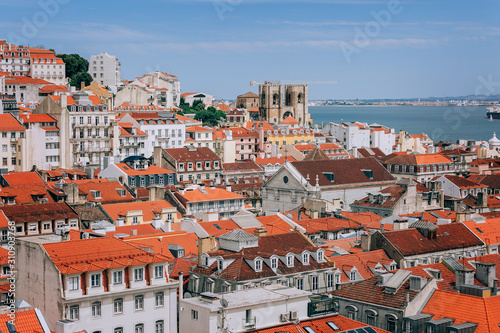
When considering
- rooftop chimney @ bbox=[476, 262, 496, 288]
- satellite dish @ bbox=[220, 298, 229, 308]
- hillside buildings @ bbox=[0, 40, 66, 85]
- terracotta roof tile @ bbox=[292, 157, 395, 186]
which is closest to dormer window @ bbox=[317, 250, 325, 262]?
rooftop chimney @ bbox=[476, 262, 496, 288]

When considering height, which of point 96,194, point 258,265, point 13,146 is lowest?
point 96,194

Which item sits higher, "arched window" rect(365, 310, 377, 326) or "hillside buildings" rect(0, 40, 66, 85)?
"hillside buildings" rect(0, 40, 66, 85)

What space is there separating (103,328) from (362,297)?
987 cm

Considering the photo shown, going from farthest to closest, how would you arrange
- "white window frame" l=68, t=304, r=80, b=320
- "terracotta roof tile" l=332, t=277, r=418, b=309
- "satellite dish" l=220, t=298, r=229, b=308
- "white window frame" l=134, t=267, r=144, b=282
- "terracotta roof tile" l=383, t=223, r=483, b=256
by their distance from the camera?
"terracotta roof tile" l=383, t=223, r=483, b=256 → "white window frame" l=134, t=267, r=144, b=282 → "terracotta roof tile" l=332, t=277, r=418, b=309 → "white window frame" l=68, t=304, r=80, b=320 → "satellite dish" l=220, t=298, r=229, b=308

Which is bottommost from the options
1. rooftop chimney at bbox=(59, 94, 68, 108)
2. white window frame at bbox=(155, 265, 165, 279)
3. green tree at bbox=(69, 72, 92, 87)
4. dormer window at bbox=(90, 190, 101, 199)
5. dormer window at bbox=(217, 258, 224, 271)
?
dormer window at bbox=(90, 190, 101, 199)

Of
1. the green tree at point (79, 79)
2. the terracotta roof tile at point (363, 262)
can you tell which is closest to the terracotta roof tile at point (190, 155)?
the terracotta roof tile at point (363, 262)

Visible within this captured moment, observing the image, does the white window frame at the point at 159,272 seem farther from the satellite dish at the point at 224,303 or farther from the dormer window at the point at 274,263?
the dormer window at the point at 274,263

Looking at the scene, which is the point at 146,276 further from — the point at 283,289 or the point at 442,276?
the point at 442,276

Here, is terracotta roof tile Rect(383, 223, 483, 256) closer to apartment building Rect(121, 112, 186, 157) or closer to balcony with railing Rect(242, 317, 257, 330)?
balcony with railing Rect(242, 317, 257, 330)

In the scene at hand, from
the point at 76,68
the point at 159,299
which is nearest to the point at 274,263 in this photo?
the point at 159,299

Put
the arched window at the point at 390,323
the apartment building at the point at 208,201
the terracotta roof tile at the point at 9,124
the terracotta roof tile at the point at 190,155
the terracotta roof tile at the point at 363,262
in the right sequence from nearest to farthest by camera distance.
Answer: the arched window at the point at 390,323
the terracotta roof tile at the point at 363,262
the apartment building at the point at 208,201
the terracotta roof tile at the point at 9,124
the terracotta roof tile at the point at 190,155

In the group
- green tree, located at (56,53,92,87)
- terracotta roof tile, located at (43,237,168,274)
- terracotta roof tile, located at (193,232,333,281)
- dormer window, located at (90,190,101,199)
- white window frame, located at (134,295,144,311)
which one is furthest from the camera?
green tree, located at (56,53,92,87)

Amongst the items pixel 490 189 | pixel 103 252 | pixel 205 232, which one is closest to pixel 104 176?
pixel 205 232

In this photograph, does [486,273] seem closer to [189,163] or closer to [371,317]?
[371,317]
